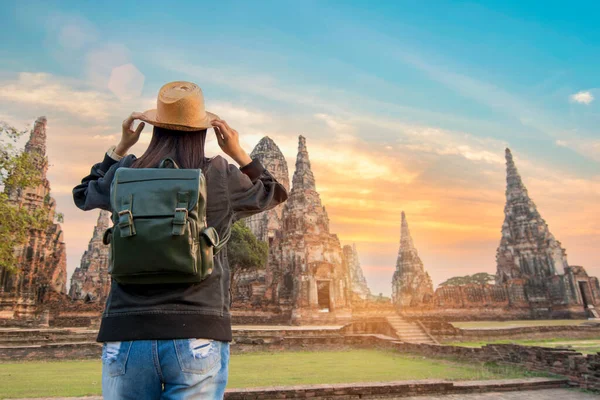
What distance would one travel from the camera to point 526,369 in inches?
366

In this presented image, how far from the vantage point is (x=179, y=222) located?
Result: 5.21 feet

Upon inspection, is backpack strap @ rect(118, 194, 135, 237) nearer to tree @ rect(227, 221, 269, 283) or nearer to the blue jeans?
the blue jeans

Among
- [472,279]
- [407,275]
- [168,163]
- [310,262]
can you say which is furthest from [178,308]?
[472,279]

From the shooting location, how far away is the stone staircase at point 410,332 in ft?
57.2

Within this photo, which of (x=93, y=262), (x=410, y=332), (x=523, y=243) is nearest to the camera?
(x=410, y=332)

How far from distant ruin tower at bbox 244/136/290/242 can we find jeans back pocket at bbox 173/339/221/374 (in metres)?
37.2

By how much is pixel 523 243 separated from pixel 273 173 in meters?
25.1

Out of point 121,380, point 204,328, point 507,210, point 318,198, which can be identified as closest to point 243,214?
point 204,328

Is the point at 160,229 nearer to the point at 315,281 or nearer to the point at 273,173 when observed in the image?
the point at 315,281

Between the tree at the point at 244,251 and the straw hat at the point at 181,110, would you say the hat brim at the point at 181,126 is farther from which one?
the tree at the point at 244,251

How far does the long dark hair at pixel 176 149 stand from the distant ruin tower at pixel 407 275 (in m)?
40.4

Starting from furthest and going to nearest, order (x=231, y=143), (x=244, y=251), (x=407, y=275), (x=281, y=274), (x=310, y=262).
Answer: (x=407, y=275), (x=244, y=251), (x=281, y=274), (x=310, y=262), (x=231, y=143)

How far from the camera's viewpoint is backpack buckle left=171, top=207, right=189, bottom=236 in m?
1.58

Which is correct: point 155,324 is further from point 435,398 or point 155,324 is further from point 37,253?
point 37,253
